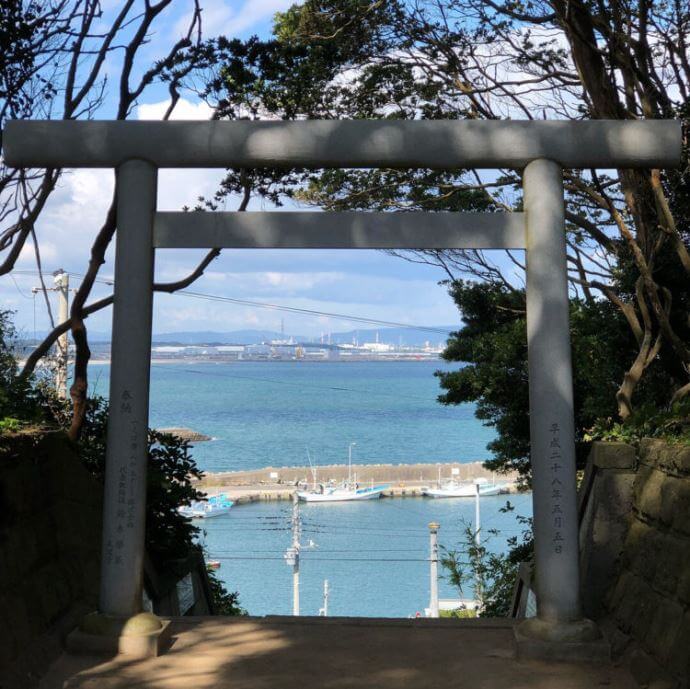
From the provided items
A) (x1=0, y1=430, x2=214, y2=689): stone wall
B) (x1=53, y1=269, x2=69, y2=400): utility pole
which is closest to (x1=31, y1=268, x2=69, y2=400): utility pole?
(x1=53, y1=269, x2=69, y2=400): utility pole

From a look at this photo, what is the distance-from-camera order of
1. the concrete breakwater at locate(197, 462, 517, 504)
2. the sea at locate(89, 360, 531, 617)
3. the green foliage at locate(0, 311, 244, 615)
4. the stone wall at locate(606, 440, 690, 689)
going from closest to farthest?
1. the stone wall at locate(606, 440, 690, 689)
2. the green foliage at locate(0, 311, 244, 615)
3. the sea at locate(89, 360, 531, 617)
4. the concrete breakwater at locate(197, 462, 517, 504)

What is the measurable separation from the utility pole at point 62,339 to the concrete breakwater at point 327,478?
87.2ft

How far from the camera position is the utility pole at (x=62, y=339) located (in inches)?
440

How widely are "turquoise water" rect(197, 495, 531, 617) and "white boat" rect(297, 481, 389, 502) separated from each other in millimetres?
348

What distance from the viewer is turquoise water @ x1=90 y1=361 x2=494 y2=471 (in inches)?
2504

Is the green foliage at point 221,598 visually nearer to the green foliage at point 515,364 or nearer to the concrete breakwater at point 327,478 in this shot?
the green foliage at point 515,364

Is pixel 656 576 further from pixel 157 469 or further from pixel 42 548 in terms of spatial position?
pixel 157 469

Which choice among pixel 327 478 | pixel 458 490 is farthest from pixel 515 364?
pixel 327 478

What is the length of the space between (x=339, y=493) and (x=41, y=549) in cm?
3706

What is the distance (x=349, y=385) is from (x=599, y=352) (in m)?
107

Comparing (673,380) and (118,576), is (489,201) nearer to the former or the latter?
(673,380)

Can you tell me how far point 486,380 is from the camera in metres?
9.92

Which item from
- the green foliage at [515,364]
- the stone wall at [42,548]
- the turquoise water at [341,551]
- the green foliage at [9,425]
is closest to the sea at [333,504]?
the turquoise water at [341,551]

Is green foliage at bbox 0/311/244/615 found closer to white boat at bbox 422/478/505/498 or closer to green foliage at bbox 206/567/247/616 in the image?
green foliage at bbox 206/567/247/616
